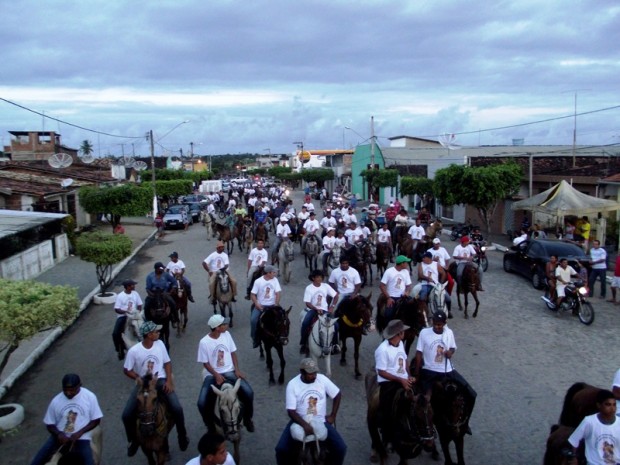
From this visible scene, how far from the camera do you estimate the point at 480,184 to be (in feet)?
79.2

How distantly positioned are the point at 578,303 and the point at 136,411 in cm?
1053

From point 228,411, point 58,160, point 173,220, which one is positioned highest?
point 58,160

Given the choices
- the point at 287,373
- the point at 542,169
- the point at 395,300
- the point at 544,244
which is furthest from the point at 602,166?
the point at 287,373

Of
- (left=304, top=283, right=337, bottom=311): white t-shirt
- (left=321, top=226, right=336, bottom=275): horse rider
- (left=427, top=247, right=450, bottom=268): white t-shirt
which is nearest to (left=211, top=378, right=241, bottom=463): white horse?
(left=304, top=283, right=337, bottom=311): white t-shirt

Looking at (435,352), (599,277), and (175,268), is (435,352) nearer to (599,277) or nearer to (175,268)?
(175,268)

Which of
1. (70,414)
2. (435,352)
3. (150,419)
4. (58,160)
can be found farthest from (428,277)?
(58,160)

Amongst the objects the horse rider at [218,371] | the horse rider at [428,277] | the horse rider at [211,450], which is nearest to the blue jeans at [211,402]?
the horse rider at [218,371]

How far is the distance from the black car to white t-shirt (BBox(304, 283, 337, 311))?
8.52 m

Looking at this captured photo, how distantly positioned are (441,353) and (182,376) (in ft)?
15.8

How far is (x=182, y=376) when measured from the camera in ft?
33.1

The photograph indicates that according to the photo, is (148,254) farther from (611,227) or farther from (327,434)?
(327,434)

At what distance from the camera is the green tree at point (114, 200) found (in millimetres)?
26750

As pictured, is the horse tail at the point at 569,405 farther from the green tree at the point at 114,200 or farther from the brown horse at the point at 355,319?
the green tree at the point at 114,200

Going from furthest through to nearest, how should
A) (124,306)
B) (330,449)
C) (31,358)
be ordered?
1. (31,358)
2. (124,306)
3. (330,449)
